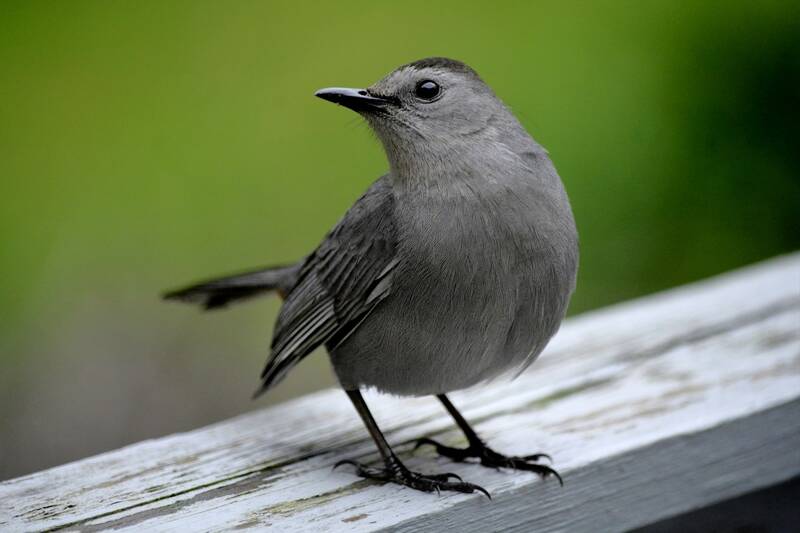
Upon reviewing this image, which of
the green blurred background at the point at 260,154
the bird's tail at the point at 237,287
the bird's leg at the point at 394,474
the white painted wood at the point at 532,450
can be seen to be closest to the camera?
the white painted wood at the point at 532,450

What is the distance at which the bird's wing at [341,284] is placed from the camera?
3195 mm

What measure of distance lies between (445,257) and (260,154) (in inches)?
134

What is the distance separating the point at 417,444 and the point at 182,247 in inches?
120

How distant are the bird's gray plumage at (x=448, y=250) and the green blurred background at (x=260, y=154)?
264 cm

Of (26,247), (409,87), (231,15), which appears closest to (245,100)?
(231,15)

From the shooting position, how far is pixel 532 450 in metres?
3.24

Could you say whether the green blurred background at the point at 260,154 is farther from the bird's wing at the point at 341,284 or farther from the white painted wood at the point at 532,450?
the bird's wing at the point at 341,284

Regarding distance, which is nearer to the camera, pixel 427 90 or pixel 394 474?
pixel 394 474

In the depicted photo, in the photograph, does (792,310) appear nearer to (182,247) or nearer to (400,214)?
(400,214)

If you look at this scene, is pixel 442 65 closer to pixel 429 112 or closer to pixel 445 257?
pixel 429 112

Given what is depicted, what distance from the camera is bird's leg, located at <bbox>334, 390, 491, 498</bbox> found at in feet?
9.64

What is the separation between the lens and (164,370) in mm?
5750

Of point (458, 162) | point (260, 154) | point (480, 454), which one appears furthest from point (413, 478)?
point (260, 154)

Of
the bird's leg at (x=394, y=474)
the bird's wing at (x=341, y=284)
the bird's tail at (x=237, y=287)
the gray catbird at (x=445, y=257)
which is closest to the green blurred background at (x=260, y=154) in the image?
the bird's tail at (x=237, y=287)
